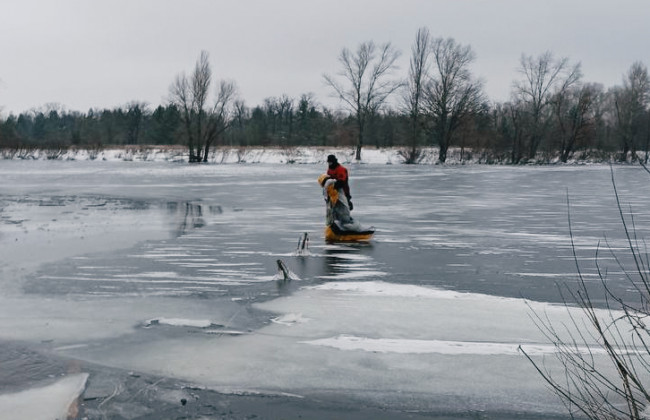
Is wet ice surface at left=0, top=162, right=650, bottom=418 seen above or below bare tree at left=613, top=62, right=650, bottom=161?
below

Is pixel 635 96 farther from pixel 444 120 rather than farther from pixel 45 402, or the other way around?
pixel 45 402

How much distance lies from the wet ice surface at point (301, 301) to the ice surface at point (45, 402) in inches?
5.4

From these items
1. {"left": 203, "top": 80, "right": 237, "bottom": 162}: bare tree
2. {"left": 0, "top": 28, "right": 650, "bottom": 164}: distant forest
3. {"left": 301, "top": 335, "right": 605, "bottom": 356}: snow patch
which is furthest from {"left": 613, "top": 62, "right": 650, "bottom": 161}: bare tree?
{"left": 301, "top": 335, "right": 605, "bottom": 356}: snow patch

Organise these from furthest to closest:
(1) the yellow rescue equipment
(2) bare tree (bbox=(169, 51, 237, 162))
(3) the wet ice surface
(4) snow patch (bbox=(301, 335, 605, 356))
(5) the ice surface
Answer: (2) bare tree (bbox=(169, 51, 237, 162)) → (1) the yellow rescue equipment → (4) snow patch (bbox=(301, 335, 605, 356)) → (3) the wet ice surface → (5) the ice surface

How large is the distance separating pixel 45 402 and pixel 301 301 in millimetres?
3403

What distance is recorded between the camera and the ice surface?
4.24 metres

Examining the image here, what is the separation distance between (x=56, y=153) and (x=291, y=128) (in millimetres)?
41838

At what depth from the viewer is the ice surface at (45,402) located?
4.24m

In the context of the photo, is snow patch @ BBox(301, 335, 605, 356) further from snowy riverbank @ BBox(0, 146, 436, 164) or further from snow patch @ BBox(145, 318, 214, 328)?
snowy riverbank @ BBox(0, 146, 436, 164)

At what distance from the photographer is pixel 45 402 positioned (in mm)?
4438

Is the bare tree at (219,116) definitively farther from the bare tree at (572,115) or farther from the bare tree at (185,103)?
the bare tree at (572,115)

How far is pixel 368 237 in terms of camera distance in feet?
40.7

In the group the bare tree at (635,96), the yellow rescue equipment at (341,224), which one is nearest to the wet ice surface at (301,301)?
the yellow rescue equipment at (341,224)

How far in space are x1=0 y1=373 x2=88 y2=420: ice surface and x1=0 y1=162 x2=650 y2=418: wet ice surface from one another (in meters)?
0.14
